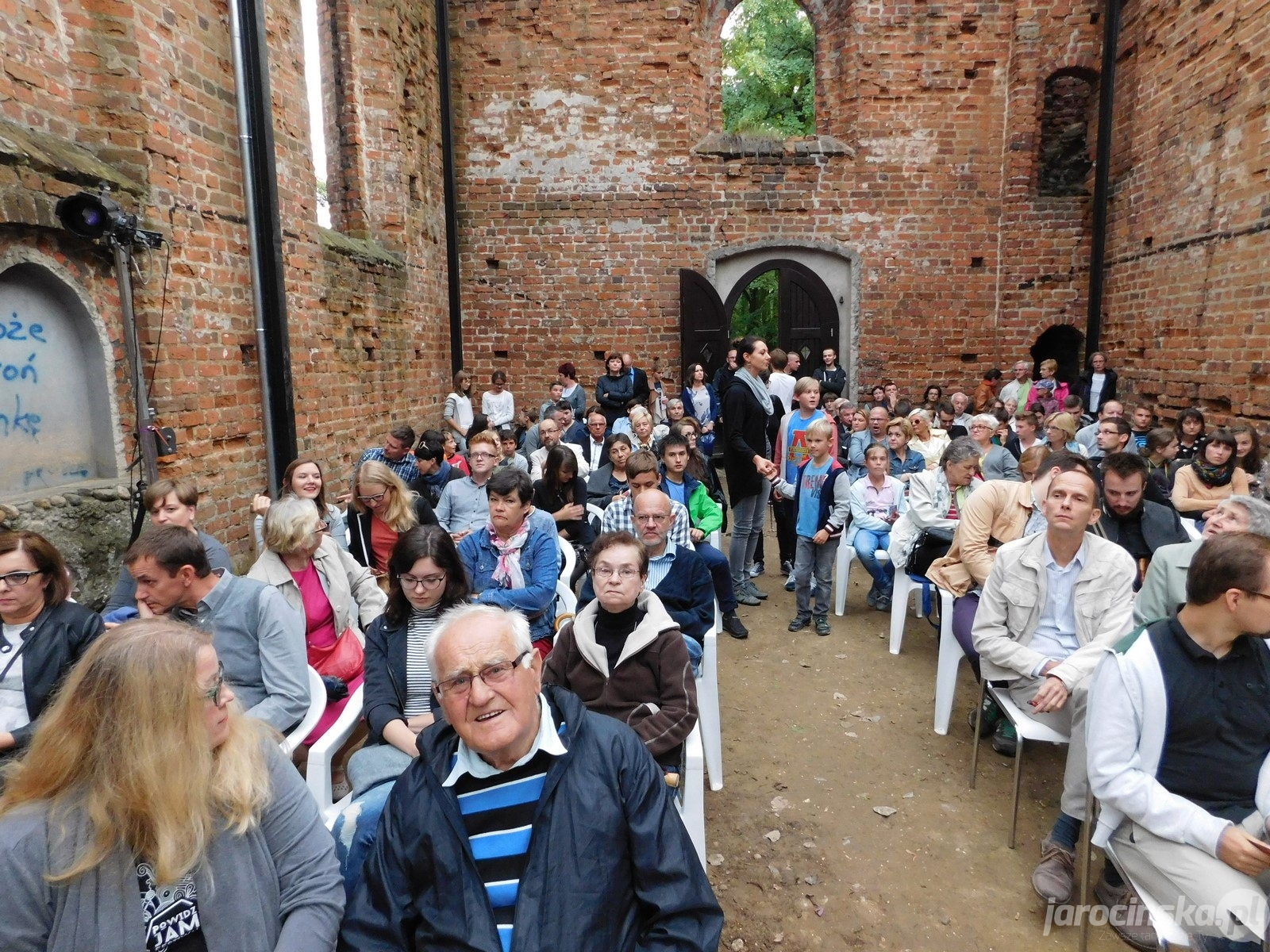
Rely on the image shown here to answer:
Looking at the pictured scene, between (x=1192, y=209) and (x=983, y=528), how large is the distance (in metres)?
6.86

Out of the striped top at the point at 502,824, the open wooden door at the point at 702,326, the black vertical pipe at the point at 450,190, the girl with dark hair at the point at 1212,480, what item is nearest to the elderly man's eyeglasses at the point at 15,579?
the striped top at the point at 502,824

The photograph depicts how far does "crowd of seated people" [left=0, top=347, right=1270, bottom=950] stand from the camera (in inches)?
58.4

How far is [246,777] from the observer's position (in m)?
1.54

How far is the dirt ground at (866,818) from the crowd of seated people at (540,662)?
232 mm

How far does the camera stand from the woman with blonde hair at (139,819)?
4.56 ft

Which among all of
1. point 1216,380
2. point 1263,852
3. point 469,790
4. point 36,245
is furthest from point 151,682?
point 1216,380

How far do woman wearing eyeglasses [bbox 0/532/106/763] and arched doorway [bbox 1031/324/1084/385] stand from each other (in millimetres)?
11149

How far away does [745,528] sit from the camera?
5.82 meters

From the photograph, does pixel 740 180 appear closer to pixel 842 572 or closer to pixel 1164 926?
pixel 842 572

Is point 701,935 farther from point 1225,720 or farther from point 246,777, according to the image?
point 1225,720

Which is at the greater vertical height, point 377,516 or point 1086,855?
point 377,516

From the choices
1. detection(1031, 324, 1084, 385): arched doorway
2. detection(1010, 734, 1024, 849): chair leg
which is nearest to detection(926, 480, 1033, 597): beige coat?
detection(1010, 734, 1024, 849): chair leg

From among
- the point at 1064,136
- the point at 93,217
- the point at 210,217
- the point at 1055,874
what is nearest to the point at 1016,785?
the point at 1055,874

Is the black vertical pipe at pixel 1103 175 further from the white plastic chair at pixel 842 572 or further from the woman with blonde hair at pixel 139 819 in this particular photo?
the woman with blonde hair at pixel 139 819
